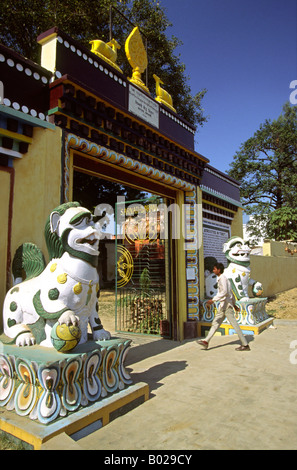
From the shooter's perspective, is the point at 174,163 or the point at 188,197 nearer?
the point at 174,163

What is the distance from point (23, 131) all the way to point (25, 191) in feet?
2.33

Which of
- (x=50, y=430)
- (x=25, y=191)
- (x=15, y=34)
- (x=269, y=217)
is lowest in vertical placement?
(x=50, y=430)

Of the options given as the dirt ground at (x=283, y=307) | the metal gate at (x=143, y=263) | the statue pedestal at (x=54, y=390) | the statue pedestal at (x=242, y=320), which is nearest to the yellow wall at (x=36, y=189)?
the statue pedestal at (x=54, y=390)

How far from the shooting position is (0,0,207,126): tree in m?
12.2

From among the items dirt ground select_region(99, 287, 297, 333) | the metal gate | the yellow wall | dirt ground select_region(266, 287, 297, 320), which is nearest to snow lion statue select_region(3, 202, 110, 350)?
the yellow wall

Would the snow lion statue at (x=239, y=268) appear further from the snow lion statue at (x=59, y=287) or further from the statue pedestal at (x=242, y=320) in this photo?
the snow lion statue at (x=59, y=287)

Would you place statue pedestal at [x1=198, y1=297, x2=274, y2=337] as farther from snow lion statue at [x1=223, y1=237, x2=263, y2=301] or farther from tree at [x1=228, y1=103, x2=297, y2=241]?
tree at [x1=228, y1=103, x2=297, y2=241]

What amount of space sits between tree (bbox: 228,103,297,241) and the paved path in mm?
18887

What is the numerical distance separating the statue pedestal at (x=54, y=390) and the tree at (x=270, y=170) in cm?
2147

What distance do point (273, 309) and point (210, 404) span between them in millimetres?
8442

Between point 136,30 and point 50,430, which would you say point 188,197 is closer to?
point 136,30

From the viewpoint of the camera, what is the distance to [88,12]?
13.3 metres

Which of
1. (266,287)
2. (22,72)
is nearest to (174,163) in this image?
(22,72)

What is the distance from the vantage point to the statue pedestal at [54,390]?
105 inches
